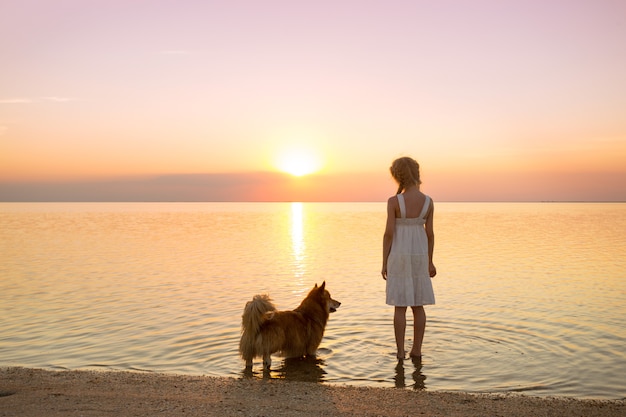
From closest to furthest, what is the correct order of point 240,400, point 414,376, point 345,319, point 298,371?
1. point 240,400
2. point 414,376
3. point 298,371
4. point 345,319

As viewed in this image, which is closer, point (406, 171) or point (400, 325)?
point (406, 171)

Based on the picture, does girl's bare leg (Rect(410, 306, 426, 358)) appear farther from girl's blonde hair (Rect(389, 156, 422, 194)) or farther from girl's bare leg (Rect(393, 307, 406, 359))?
girl's blonde hair (Rect(389, 156, 422, 194))

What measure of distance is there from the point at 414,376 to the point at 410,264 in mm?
1495

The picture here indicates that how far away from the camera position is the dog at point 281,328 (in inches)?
279

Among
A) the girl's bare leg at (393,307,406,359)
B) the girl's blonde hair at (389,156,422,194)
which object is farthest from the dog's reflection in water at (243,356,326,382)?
the girl's blonde hair at (389,156,422,194)

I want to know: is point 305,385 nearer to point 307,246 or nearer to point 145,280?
point 145,280

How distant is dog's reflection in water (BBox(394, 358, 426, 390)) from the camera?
6.57m

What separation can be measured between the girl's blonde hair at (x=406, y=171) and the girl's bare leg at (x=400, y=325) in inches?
69.5

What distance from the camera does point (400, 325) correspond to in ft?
24.4

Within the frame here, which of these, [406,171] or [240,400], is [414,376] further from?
[406,171]

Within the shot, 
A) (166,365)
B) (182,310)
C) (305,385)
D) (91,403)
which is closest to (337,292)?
(182,310)

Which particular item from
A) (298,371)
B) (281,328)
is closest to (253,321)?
(281,328)

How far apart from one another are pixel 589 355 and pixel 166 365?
21.4 ft

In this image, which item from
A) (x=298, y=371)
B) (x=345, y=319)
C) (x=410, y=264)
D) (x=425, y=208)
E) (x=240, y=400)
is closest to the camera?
(x=240, y=400)
